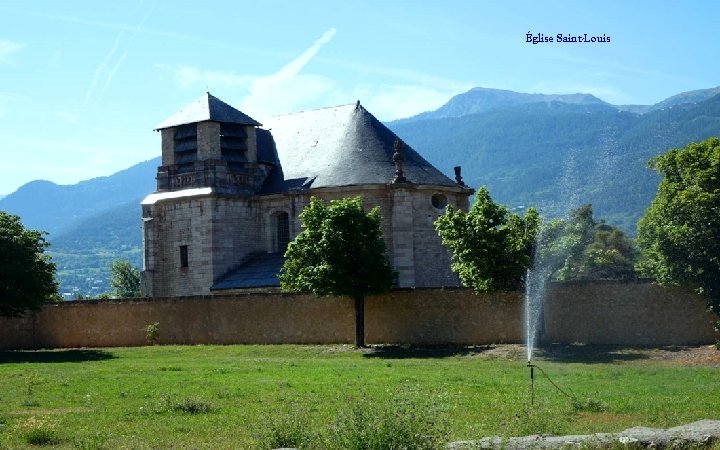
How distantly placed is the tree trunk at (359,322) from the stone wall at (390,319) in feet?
3.45

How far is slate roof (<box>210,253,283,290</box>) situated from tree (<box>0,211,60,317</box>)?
9859mm

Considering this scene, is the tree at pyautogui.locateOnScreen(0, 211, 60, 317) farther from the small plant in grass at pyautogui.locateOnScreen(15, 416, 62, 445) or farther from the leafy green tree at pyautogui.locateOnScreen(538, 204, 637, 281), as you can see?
the small plant in grass at pyautogui.locateOnScreen(15, 416, 62, 445)

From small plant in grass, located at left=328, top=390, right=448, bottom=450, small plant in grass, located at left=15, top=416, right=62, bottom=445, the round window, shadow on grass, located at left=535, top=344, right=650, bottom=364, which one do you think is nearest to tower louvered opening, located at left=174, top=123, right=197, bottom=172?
the round window

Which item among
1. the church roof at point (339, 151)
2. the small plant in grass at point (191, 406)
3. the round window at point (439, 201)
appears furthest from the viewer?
the round window at point (439, 201)

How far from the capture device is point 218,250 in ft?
178

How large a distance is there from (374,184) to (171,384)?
2667cm

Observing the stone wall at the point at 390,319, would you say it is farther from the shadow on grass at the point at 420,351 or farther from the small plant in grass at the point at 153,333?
the shadow on grass at the point at 420,351

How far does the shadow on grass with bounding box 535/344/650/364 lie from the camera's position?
112 feet

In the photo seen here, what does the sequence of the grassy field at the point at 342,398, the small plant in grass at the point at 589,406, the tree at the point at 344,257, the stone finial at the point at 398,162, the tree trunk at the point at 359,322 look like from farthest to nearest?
the stone finial at the point at 398,162 < the tree trunk at the point at 359,322 < the tree at the point at 344,257 < the small plant in grass at the point at 589,406 < the grassy field at the point at 342,398

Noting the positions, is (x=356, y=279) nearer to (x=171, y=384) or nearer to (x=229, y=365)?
(x=229, y=365)

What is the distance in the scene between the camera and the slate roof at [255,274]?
170 feet

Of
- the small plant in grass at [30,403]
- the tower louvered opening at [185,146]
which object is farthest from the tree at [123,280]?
the small plant in grass at [30,403]

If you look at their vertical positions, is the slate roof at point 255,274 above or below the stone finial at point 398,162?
below

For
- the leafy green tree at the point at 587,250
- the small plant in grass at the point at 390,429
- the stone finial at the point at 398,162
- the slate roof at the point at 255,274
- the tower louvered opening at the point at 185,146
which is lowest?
the small plant in grass at the point at 390,429
